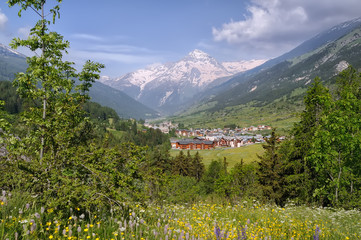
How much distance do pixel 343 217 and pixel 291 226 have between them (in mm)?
4116

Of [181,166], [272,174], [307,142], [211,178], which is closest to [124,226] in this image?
[307,142]

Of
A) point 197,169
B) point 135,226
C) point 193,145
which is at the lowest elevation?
point 197,169

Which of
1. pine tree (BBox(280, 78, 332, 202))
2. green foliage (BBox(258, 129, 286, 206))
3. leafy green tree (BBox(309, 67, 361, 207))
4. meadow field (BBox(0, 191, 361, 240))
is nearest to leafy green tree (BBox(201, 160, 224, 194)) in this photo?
green foliage (BBox(258, 129, 286, 206))

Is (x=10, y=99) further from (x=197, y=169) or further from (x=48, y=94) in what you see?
(x=48, y=94)

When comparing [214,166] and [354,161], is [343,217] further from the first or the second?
[214,166]

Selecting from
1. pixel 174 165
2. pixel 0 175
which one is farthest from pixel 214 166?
pixel 0 175

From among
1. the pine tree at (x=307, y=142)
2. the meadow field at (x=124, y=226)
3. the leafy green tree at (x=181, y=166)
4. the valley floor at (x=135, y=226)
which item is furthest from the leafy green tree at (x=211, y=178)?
the meadow field at (x=124, y=226)

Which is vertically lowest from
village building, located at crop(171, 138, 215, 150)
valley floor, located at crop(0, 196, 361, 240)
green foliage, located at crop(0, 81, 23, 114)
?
village building, located at crop(171, 138, 215, 150)

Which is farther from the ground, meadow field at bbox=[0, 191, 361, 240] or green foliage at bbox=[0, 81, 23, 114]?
green foliage at bbox=[0, 81, 23, 114]

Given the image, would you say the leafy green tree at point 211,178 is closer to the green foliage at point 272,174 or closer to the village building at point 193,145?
the green foliage at point 272,174

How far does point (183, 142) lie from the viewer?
195 meters

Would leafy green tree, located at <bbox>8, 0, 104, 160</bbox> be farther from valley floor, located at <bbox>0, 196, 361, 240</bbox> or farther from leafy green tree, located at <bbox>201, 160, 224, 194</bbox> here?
leafy green tree, located at <bbox>201, 160, 224, 194</bbox>

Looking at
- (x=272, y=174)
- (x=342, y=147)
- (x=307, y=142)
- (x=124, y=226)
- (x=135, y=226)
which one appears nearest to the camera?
(x=124, y=226)

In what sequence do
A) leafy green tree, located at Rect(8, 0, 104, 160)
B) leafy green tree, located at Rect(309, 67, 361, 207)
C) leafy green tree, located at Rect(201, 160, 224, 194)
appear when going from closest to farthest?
1. leafy green tree, located at Rect(8, 0, 104, 160)
2. leafy green tree, located at Rect(309, 67, 361, 207)
3. leafy green tree, located at Rect(201, 160, 224, 194)
